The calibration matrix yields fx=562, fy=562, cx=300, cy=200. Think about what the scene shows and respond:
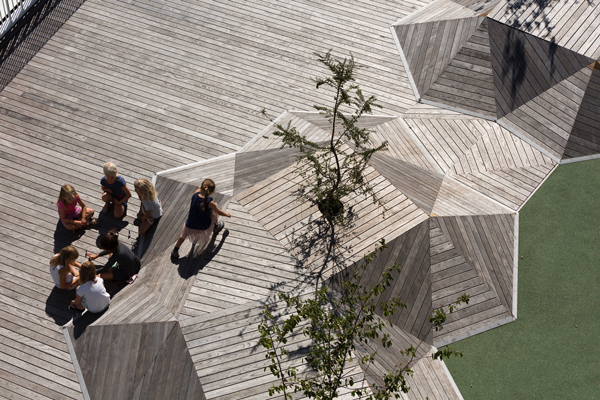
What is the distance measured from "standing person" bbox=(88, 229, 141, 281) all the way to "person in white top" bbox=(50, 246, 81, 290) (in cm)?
37

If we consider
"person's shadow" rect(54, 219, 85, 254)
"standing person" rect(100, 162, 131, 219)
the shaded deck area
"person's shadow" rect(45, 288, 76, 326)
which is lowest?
"person's shadow" rect(45, 288, 76, 326)

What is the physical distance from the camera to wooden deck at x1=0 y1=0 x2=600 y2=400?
8438 mm

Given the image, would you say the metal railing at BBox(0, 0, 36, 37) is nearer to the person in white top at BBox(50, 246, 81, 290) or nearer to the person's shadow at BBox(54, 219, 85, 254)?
the person's shadow at BBox(54, 219, 85, 254)

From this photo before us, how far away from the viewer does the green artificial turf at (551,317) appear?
8492mm

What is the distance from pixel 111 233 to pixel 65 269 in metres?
0.94

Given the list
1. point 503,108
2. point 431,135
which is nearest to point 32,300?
point 431,135

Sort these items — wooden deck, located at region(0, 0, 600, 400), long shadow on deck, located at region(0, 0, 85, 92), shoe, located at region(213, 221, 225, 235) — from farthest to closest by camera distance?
long shadow on deck, located at region(0, 0, 85, 92) → shoe, located at region(213, 221, 225, 235) → wooden deck, located at region(0, 0, 600, 400)

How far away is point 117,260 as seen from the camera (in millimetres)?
8883

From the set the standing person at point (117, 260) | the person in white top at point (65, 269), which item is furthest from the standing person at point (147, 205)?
the person in white top at point (65, 269)

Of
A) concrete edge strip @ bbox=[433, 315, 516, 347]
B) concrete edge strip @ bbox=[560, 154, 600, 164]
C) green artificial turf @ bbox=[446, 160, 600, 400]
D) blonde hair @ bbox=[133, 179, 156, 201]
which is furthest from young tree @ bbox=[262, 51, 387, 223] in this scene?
concrete edge strip @ bbox=[560, 154, 600, 164]

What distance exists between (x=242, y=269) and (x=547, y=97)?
7.37 m

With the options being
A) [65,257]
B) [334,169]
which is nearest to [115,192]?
[65,257]

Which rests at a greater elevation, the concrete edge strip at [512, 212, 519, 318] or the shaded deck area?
the shaded deck area

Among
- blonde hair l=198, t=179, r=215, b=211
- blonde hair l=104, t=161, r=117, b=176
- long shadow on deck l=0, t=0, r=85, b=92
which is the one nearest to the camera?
blonde hair l=198, t=179, r=215, b=211
